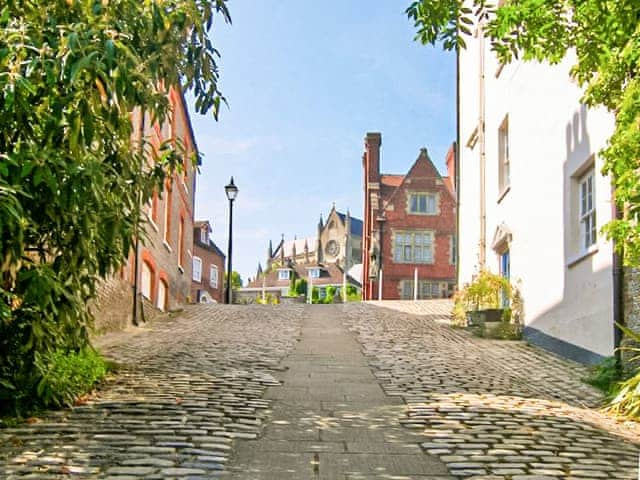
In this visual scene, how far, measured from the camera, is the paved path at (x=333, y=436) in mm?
5648

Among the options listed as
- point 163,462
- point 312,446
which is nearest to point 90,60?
point 163,462

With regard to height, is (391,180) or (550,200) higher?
(391,180)

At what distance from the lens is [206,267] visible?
69.6 m

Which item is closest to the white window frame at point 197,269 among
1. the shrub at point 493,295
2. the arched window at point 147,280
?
the arched window at point 147,280

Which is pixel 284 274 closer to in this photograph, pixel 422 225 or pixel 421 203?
pixel 422 225

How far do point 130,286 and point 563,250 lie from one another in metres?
9.24

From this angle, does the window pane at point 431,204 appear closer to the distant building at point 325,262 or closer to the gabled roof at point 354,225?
the distant building at point 325,262

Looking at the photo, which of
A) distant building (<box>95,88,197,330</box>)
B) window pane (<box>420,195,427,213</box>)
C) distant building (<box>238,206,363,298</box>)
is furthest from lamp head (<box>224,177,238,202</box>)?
distant building (<box>238,206,363,298</box>)

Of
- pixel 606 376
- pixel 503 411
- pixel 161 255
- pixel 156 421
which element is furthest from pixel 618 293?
pixel 161 255

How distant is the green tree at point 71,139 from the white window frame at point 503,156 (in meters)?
12.2

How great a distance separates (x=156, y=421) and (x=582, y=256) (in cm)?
773

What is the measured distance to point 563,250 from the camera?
44.0 feet

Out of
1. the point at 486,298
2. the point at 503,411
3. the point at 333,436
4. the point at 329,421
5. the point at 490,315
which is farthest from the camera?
the point at 486,298

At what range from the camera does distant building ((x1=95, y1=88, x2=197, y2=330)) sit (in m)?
15.6
